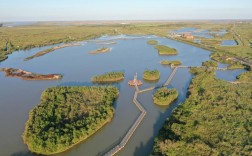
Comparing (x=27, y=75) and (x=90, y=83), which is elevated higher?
(x=27, y=75)

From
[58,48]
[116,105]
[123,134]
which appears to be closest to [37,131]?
[123,134]

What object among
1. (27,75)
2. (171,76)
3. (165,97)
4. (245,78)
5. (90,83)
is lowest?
(90,83)

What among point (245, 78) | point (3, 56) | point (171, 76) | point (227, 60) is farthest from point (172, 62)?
point (3, 56)

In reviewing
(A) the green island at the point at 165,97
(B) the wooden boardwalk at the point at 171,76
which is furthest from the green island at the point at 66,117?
(B) the wooden boardwalk at the point at 171,76

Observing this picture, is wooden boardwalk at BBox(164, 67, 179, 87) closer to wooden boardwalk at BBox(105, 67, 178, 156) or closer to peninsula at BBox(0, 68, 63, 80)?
wooden boardwalk at BBox(105, 67, 178, 156)

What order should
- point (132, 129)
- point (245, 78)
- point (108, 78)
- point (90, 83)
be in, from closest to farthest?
point (132, 129) < point (245, 78) < point (90, 83) < point (108, 78)

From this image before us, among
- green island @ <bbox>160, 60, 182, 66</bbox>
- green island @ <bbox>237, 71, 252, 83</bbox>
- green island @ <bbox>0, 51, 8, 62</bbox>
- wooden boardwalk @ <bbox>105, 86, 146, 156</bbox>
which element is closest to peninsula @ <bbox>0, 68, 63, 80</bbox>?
green island @ <bbox>0, 51, 8, 62</bbox>

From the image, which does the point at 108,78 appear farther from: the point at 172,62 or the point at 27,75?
the point at 172,62
